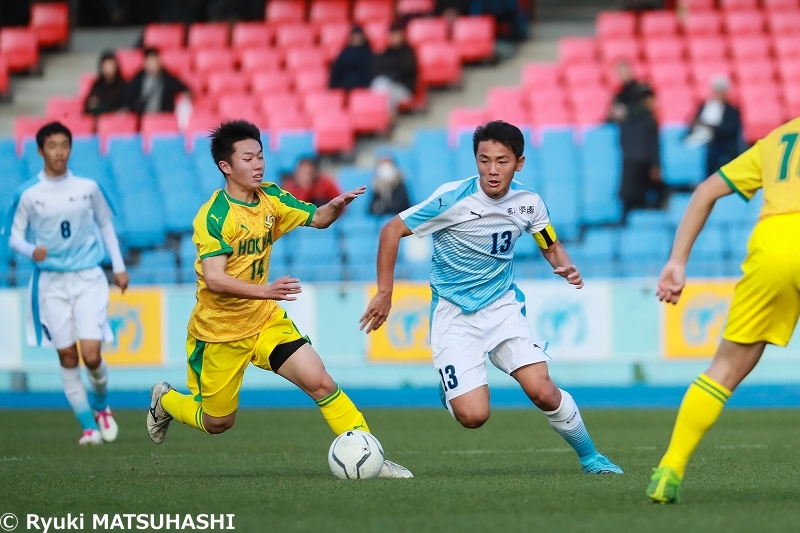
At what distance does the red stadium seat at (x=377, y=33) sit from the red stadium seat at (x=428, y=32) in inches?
16.3

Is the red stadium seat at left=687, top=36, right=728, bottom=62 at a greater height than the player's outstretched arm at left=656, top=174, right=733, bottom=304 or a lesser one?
greater

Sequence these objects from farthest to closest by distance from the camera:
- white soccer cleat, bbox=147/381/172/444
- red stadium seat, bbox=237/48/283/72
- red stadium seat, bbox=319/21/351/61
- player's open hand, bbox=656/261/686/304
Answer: red stadium seat, bbox=237/48/283/72 → red stadium seat, bbox=319/21/351/61 → white soccer cleat, bbox=147/381/172/444 → player's open hand, bbox=656/261/686/304

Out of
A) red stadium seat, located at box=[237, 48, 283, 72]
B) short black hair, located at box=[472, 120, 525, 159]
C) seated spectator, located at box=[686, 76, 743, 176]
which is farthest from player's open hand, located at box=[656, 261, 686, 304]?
red stadium seat, located at box=[237, 48, 283, 72]

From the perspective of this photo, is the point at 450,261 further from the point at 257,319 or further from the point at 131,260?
the point at 131,260

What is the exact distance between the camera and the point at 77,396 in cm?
1002

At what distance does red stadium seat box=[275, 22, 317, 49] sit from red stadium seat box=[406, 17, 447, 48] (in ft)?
5.66

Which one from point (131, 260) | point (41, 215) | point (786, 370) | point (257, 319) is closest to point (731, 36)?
point (786, 370)

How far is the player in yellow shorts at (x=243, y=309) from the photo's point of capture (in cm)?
708

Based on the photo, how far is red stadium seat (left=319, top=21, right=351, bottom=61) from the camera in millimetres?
19734

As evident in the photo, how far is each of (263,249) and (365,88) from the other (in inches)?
445

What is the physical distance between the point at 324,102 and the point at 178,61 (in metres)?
3.24

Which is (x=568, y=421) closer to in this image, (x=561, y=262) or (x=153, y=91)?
(x=561, y=262)

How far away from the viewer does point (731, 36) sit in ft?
59.4

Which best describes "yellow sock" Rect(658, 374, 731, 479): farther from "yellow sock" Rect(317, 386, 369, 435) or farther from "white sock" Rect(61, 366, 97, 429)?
"white sock" Rect(61, 366, 97, 429)
